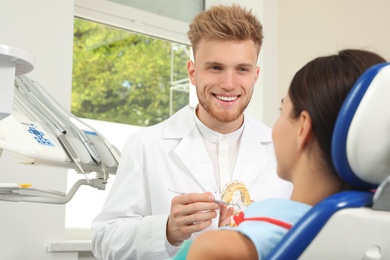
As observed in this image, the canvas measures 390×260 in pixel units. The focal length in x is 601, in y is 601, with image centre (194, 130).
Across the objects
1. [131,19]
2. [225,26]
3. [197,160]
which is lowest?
[197,160]

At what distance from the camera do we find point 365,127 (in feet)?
2.96

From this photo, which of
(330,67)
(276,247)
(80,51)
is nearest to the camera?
(276,247)

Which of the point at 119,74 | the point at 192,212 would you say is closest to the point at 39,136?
the point at 192,212

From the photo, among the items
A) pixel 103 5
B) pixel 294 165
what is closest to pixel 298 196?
pixel 294 165

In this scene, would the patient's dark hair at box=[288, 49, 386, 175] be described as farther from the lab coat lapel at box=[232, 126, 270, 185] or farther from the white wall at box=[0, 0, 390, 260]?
the white wall at box=[0, 0, 390, 260]

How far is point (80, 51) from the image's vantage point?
3.18 meters

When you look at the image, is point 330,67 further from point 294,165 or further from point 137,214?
A: point 137,214

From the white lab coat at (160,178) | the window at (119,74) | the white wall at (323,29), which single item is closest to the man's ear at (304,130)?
the white lab coat at (160,178)

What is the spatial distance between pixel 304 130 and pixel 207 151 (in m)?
1.03

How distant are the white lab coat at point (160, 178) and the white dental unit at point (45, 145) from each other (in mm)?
125

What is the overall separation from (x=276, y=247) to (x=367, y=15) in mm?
3257

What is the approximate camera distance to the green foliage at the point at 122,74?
316 centimetres

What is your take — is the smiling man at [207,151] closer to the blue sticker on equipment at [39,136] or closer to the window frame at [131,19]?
the blue sticker on equipment at [39,136]

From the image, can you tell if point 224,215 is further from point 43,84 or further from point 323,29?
point 323,29
